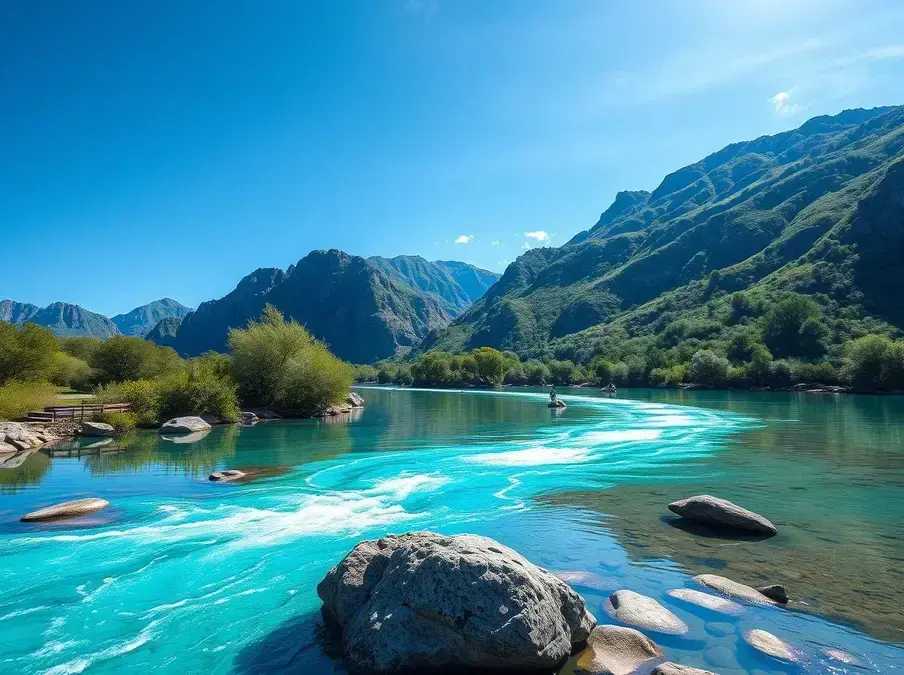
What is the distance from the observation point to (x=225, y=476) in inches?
1083

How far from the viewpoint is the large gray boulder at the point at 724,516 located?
54.6 feet

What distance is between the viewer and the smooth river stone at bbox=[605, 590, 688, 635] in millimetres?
10391

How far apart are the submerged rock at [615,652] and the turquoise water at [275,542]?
55cm

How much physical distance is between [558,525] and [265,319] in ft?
206

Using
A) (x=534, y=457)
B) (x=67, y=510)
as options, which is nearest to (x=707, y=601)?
(x=67, y=510)

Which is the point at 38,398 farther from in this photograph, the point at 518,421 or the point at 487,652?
the point at 487,652

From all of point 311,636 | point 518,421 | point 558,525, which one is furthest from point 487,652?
point 518,421

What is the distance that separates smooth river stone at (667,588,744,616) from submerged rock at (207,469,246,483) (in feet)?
72.8

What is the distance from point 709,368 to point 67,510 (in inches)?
5205

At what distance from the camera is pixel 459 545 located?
9.76 metres

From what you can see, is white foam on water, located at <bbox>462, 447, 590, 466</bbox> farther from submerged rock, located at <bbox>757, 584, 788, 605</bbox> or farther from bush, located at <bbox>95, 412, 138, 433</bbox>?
bush, located at <bbox>95, 412, 138, 433</bbox>

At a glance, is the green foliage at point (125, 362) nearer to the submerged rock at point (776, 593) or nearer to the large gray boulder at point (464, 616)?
the large gray boulder at point (464, 616)

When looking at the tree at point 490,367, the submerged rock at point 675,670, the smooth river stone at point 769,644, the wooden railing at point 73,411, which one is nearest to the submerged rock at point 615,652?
the submerged rock at point 675,670

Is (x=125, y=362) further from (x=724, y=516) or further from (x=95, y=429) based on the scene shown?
(x=724, y=516)
